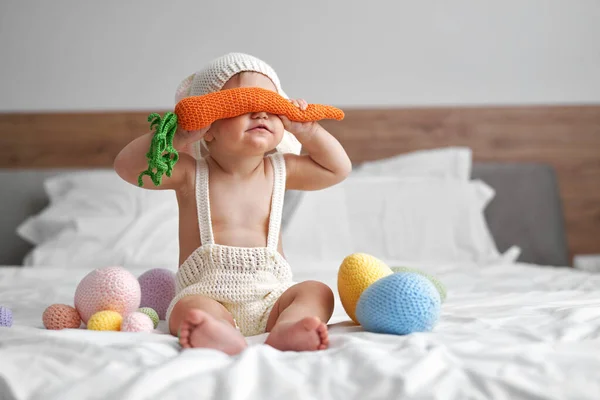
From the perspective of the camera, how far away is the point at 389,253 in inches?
86.6

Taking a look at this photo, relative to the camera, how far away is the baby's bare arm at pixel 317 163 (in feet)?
4.06

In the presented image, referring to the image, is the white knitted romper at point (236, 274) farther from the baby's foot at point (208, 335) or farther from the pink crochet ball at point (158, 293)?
the baby's foot at point (208, 335)

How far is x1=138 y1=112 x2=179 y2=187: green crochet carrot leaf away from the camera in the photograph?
1065mm

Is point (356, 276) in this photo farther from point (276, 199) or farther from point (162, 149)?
point (162, 149)

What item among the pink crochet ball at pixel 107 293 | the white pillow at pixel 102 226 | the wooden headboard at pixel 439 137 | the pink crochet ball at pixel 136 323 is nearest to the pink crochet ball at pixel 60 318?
the pink crochet ball at pixel 107 293

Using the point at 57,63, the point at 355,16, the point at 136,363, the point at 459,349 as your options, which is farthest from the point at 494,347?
the point at 57,63

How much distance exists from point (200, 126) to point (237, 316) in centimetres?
31

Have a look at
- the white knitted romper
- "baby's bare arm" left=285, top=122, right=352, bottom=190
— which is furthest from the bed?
"baby's bare arm" left=285, top=122, right=352, bottom=190

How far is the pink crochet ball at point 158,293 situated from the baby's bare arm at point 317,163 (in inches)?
11.8

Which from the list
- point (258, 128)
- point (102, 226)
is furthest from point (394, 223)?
point (258, 128)

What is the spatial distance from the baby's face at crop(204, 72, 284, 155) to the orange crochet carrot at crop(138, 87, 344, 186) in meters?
0.03

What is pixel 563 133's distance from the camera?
275 cm

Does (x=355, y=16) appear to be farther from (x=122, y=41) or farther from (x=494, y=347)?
(x=494, y=347)

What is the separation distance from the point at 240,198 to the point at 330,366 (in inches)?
21.2
